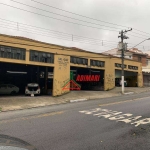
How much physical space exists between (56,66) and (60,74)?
1.04 m

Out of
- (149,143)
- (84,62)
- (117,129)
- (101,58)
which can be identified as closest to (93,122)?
(117,129)

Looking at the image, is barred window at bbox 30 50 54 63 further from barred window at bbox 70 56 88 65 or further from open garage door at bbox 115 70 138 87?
open garage door at bbox 115 70 138 87

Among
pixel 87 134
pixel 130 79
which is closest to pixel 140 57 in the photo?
pixel 130 79

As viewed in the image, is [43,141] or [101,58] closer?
[43,141]

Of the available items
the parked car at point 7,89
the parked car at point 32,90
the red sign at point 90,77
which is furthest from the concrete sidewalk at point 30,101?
the red sign at point 90,77

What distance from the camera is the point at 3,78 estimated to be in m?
26.9

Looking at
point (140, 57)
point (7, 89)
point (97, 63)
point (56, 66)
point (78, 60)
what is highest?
point (140, 57)

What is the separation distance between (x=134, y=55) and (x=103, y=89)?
61.4 ft

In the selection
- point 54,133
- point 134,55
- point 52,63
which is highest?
point 134,55

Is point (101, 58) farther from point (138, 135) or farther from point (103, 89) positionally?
point (138, 135)

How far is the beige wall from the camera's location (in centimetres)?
1920

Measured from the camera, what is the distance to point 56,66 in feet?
63.4

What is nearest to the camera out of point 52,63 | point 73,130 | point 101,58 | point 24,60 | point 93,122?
point 73,130

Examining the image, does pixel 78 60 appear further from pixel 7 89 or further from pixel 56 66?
pixel 7 89
